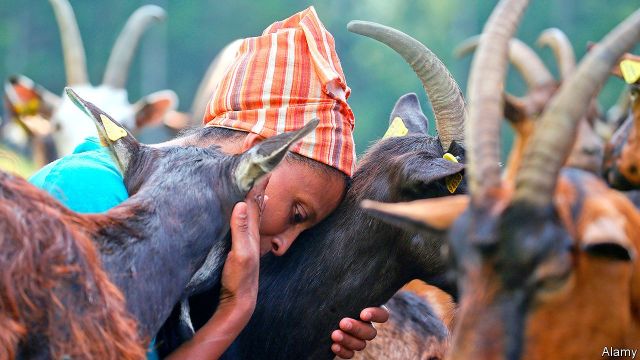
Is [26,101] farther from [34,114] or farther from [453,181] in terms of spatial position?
[453,181]

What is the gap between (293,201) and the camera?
4648 millimetres

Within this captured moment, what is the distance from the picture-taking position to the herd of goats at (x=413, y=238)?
9.78ft

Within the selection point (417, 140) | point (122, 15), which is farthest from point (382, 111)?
point (417, 140)

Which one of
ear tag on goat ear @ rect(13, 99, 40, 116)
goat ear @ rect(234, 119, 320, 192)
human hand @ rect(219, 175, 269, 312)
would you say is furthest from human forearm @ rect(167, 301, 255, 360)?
ear tag on goat ear @ rect(13, 99, 40, 116)

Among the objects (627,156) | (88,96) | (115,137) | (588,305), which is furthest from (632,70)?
(88,96)

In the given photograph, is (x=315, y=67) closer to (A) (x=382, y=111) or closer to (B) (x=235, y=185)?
(B) (x=235, y=185)

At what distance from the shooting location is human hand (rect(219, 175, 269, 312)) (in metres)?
4.10

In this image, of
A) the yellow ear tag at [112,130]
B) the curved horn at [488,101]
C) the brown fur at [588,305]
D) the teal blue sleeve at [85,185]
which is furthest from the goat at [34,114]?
the brown fur at [588,305]

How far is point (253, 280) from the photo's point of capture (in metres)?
4.21

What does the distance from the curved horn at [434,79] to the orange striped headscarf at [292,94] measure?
221 millimetres

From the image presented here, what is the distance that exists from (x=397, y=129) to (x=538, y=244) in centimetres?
244

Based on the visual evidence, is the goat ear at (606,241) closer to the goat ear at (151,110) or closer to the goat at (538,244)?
the goat at (538,244)

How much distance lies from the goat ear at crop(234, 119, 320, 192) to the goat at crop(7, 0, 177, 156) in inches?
274

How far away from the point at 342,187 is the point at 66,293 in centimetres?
175
